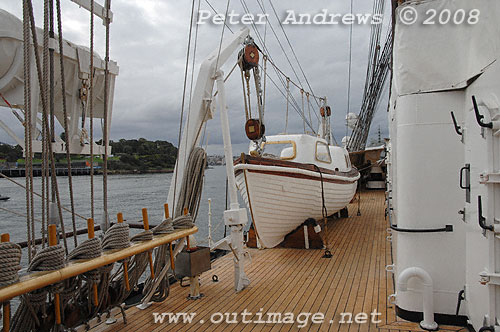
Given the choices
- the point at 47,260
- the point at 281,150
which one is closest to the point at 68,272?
the point at 47,260

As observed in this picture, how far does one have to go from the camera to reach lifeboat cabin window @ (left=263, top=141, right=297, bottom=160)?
7.56 metres

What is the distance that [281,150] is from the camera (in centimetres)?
786

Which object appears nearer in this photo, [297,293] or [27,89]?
[27,89]

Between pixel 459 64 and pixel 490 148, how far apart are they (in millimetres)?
1035

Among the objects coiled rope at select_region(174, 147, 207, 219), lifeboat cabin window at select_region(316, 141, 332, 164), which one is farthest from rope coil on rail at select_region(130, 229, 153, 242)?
lifeboat cabin window at select_region(316, 141, 332, 164)

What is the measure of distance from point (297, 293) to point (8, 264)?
3136 millimetres

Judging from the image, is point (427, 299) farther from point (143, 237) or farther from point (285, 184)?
point (285, 184)

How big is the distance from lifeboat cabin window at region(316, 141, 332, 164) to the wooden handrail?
202 inches

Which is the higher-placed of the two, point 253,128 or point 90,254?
point 253,128

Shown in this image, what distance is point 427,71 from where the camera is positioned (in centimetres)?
321

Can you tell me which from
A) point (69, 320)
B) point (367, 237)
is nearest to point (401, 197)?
point (69, 320)

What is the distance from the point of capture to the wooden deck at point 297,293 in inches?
138

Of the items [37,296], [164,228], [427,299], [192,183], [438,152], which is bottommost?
[427,299]

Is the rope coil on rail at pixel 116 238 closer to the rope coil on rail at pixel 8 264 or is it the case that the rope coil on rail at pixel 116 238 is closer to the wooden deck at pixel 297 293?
the rope coil on rail at pixel 8 264
